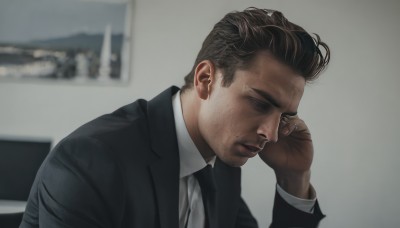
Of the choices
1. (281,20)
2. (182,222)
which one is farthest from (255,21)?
(182,222)

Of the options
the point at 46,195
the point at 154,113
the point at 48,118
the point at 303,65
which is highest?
the point at 303,65

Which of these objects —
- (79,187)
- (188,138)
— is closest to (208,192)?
(188,138)

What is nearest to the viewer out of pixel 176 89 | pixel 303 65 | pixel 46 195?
pixel 46 195

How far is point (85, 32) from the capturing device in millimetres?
1930

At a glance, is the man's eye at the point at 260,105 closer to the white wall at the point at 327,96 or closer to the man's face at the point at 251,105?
the man's face at the point at 251,105

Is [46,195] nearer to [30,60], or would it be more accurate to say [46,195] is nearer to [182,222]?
[182,222]

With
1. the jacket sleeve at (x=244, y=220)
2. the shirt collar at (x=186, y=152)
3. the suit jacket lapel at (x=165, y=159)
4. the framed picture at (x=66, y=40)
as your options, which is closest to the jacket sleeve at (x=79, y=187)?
the suit jacket lapel at (x=165, y=159)

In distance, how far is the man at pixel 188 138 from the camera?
0.70m

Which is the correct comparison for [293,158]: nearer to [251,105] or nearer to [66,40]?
[251,105]

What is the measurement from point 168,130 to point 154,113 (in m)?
0.05

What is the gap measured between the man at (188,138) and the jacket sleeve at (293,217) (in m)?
0.14

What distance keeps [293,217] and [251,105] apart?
390 millimetres

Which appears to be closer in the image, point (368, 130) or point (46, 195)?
point (46, 195)

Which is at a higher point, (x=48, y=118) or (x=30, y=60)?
(x=30, y=60)
